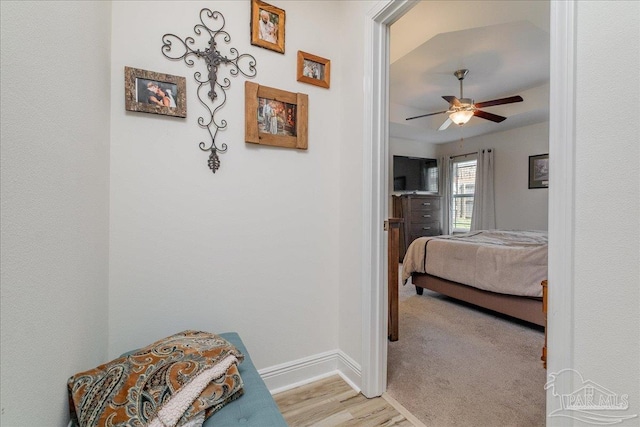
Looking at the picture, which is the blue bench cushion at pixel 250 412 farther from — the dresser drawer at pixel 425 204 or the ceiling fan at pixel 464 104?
the dresser drawer at pixel 425 204

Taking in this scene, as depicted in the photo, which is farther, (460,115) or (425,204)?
(425,204)

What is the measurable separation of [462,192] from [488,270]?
12.1ft

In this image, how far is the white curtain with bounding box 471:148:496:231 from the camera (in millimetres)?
5406

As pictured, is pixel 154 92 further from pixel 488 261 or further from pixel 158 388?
pixel 488 261

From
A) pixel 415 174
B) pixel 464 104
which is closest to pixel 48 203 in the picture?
pixel 464 104

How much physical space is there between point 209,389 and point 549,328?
1.04m

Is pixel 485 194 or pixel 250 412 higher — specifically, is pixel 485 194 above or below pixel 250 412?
above

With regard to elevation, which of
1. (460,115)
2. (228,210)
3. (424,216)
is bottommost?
(424,216)

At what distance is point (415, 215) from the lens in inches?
213

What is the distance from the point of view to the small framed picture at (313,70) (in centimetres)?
163

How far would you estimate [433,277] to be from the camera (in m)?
3.27

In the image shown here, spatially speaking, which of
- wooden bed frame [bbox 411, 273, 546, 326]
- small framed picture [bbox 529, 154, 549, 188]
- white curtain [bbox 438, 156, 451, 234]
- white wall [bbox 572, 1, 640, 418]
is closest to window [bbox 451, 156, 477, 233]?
white curtain [bbox 438, 156, 451, 234]

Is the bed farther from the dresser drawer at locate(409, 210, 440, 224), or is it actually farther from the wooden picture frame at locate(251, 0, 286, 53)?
the wooden picture frame at locate(251, 0, 286, 53)

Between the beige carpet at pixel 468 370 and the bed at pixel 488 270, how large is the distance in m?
0.20
